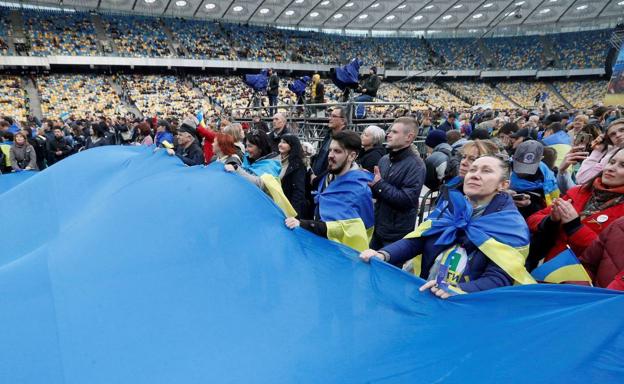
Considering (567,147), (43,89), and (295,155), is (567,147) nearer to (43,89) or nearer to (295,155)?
(295,155)

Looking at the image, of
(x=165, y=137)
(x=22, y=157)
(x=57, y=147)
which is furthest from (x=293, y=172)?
(x=57, y=147)

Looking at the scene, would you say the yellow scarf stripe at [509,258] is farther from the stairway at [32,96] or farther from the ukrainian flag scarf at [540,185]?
the stairway at [32,96]

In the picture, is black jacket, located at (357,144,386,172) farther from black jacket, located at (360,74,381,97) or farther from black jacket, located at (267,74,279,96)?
black jacket, located at (267,74,279,96)

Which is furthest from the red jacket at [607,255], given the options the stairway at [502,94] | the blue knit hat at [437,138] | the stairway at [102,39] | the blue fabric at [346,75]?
the stairway at [502,94]

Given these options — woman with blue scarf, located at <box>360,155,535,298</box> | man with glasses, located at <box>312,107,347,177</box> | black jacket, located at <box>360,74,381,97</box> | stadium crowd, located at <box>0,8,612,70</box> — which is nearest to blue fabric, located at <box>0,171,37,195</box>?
man with glasses, located at <box>312,107,347,177</box>

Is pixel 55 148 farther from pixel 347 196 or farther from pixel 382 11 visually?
pixel 382 11

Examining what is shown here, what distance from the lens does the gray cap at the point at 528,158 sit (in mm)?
2832

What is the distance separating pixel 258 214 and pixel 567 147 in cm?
421

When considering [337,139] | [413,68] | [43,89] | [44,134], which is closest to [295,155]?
[337,139]

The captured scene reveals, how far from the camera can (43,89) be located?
26.8m

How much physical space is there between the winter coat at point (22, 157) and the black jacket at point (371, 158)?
677cm

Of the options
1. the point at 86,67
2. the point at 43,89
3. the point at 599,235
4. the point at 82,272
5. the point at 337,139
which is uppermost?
the point at 86,67

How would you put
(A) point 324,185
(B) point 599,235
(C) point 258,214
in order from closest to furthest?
1. (B) point 599,235
2. (C) point 258,214
3. (A) point 324,185

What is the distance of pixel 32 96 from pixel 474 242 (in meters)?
31.1
